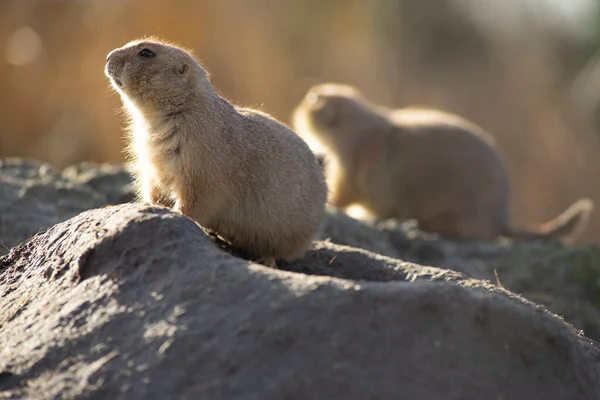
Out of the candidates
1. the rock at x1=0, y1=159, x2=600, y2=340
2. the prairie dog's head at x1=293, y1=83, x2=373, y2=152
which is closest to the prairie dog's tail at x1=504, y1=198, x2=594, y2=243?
the rock at x1=0, y1=159, x2=600, y2=340

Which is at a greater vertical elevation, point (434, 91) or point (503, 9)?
point (503, 9)

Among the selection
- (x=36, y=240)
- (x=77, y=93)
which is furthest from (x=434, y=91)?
(x=36, y=240)

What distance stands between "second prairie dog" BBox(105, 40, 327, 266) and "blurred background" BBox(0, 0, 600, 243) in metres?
7.60

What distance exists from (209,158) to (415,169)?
6628 millimetres

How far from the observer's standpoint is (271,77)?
47.3 feet

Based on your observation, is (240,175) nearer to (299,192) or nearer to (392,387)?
(299,192)

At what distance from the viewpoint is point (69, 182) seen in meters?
8.42

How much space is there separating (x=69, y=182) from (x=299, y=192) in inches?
130

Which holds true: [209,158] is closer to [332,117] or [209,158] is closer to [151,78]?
[151,78]

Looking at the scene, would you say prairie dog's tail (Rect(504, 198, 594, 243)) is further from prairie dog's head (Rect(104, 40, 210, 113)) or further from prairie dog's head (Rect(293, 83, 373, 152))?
prairie dog's head (Rect(104, 40, 210, 113))

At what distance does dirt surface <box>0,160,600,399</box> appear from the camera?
12.5 feet

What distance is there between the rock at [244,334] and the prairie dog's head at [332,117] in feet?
24.7

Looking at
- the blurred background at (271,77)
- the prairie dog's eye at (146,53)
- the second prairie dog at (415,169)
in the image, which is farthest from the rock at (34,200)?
the blurred background at (271,77)

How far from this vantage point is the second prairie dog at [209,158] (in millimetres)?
5586
